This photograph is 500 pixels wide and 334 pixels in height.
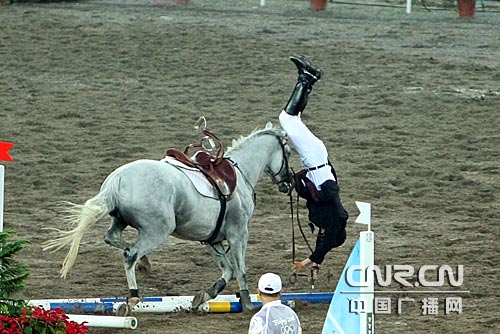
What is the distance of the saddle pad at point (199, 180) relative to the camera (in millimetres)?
9836

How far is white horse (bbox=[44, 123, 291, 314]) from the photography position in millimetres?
9453

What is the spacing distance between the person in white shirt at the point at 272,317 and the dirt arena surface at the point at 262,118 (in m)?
2.35

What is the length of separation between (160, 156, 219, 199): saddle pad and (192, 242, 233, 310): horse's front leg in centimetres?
51

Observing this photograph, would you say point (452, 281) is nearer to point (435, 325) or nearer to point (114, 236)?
point (435, 325)

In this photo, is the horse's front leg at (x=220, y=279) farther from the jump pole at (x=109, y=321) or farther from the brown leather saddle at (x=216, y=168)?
the jump pole at (x=109, y=321)

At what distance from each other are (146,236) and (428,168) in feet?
20.1

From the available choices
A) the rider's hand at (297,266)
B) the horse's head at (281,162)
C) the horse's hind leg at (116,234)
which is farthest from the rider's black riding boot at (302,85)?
the horse's hind leg at (116,234)

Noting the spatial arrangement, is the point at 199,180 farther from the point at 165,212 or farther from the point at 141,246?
the point at 141,246

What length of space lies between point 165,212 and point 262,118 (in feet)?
25.2

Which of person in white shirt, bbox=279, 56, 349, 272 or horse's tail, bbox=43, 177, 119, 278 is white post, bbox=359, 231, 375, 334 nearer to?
horse's tail, bbox=43, 177, 119, 278

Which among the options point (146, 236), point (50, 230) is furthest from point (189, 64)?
point (146, 236)

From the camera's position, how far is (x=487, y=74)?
19516 mm

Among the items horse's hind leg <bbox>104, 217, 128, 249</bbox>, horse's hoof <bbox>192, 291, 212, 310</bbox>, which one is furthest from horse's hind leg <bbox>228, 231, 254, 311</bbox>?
horse's hind leg <bbox>104, 217, 128, 249</bbox>

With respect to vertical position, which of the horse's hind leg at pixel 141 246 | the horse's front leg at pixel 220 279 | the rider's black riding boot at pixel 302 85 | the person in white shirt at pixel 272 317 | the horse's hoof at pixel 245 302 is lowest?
the horse's hoof at pixel 245 302
